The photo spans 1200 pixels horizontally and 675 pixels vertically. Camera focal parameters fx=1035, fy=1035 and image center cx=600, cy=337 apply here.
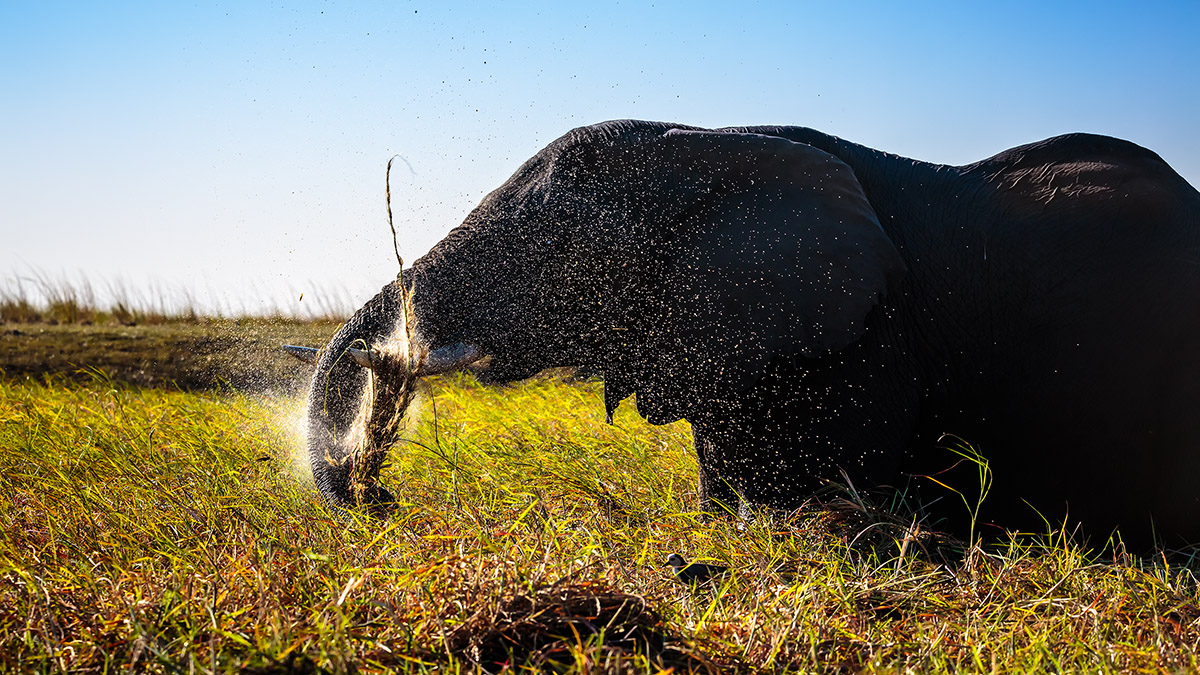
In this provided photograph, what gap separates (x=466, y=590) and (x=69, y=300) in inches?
397

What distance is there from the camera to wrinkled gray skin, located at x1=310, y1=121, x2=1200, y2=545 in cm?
396

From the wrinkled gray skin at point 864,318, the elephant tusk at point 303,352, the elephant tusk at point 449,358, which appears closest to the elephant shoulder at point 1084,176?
the wrinkled gray skin at point 864,318

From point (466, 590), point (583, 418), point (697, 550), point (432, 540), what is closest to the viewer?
point (466, 590)

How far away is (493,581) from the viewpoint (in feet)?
8.16

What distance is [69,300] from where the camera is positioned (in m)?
11.0

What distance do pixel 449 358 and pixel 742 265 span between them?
116 centimetres

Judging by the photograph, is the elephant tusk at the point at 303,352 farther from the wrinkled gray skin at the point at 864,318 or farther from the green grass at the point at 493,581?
the green grass at the point at 493,581

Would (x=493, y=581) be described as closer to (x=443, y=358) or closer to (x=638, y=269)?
(x=443, y=358)

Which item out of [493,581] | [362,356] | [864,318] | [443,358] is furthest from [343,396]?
[864,318]

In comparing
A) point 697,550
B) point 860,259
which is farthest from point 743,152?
point 697,550

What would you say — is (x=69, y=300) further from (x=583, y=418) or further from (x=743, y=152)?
(x=743, y=152)

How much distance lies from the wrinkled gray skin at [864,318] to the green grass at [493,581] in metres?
0.38

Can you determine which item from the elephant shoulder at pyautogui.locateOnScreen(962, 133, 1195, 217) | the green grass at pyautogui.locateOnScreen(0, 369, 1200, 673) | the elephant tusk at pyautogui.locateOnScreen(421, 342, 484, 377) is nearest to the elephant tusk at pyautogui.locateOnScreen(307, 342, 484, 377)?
the elephant tusk at pyautogui.locateOnScreen(421, 342, 484, 377)

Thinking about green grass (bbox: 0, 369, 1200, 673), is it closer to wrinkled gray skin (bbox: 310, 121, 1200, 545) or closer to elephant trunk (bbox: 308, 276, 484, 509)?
elephant trunk (bbox: 308, 276, 484, 509)
